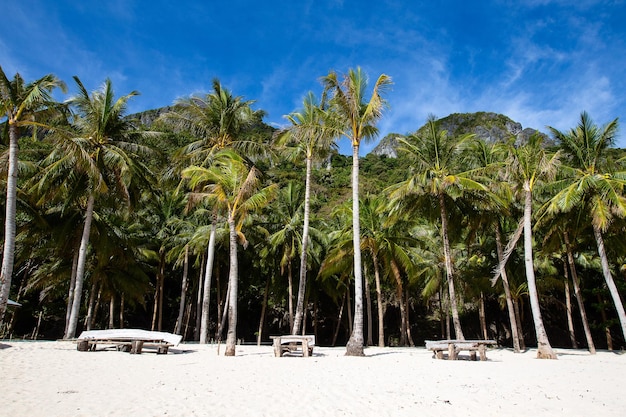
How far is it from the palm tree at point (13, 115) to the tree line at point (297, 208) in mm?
53

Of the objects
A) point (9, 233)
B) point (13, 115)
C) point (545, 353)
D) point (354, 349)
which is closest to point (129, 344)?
point (9, 233)

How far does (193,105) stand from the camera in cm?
1792

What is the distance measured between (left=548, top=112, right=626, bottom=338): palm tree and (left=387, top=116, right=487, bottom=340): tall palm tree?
11.2 ft

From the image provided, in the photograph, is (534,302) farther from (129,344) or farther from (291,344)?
(129,344)

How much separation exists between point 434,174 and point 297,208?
10.2m

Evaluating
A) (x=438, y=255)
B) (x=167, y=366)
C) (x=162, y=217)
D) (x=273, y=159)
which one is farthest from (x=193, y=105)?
(x=438, y=255)

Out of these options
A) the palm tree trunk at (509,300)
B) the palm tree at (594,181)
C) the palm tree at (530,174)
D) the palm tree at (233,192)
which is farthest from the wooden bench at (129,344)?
the palm tree at (594,181)

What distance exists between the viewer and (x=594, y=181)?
14250 millimetres

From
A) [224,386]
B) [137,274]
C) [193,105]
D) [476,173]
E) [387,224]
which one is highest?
[193,105]

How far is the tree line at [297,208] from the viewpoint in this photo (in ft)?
44.5

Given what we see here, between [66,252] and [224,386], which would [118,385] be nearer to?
[224,386]

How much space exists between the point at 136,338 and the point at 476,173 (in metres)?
14.5

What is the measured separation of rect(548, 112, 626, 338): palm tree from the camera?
14.0m

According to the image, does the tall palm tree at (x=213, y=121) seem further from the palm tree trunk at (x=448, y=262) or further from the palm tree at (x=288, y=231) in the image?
the palm tree trunk at (x=448, y=262)
